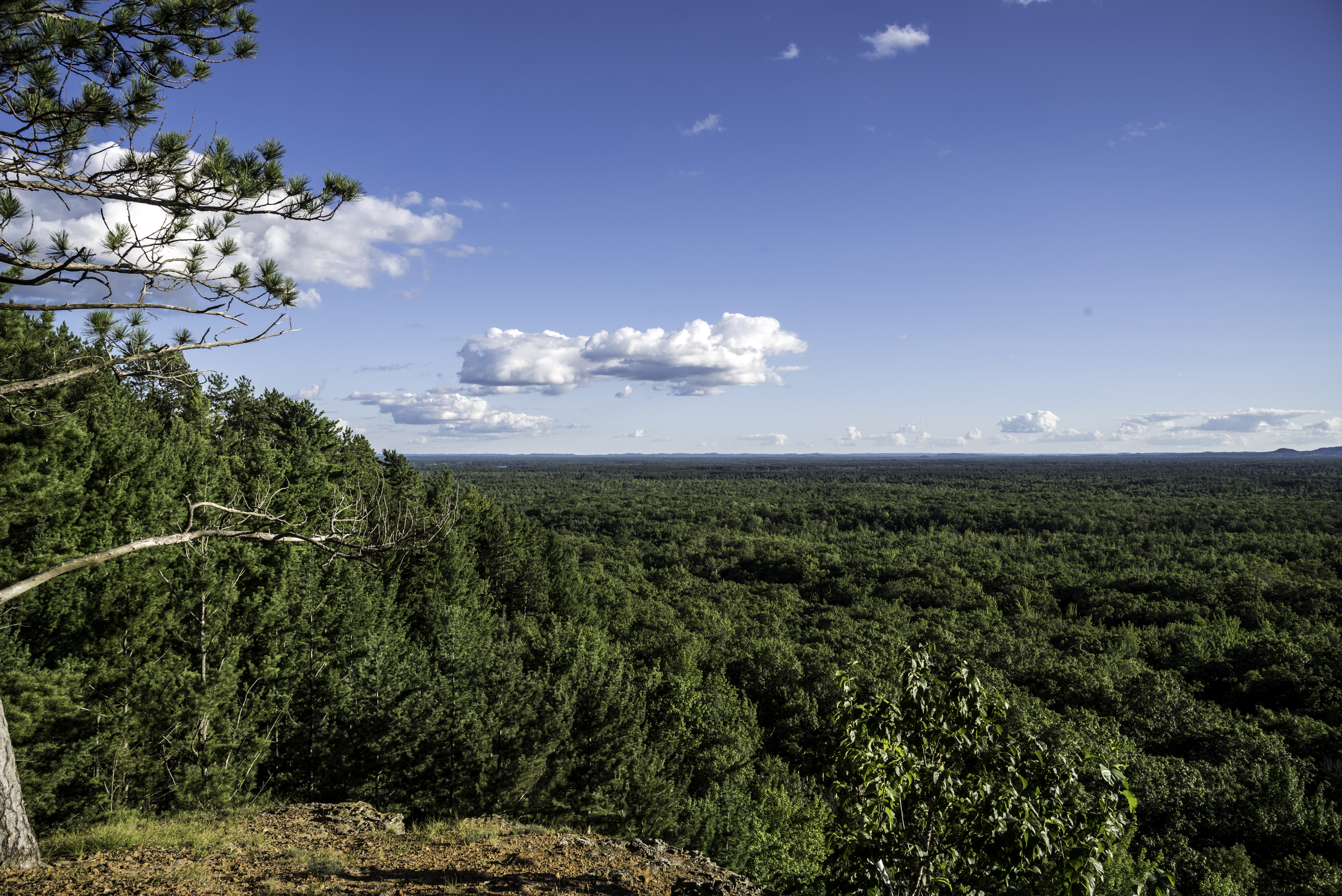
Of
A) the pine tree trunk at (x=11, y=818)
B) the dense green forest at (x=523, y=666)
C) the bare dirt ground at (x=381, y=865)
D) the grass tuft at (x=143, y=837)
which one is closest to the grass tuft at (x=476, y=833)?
the bare dirt ground at (x=381, y=865)

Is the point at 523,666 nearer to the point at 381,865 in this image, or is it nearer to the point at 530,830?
the point at 530,830

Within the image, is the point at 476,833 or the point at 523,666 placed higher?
the point at 476,833

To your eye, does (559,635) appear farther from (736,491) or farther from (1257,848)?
(736,491)

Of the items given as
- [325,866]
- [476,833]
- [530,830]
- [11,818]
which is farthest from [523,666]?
[11,818]

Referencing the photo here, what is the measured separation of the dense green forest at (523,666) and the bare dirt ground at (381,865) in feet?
12.0

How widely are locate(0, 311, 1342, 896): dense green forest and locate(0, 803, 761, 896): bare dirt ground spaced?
12.0 ft

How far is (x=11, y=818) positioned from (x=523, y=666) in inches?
846

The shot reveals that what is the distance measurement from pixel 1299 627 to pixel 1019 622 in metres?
21.7

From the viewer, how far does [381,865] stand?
7934mm

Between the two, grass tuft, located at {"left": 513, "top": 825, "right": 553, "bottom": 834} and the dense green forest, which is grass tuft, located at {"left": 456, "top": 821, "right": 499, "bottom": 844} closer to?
grass tuft, located at {"left": 513, "top": 825, "right": 553, "bottom": 834}

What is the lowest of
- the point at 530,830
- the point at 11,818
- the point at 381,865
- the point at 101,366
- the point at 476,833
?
the point at 530,830

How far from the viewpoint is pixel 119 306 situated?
5.94 meters

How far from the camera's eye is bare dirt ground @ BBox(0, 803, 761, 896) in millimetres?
6758

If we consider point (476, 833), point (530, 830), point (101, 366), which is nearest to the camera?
point (101, 366)
